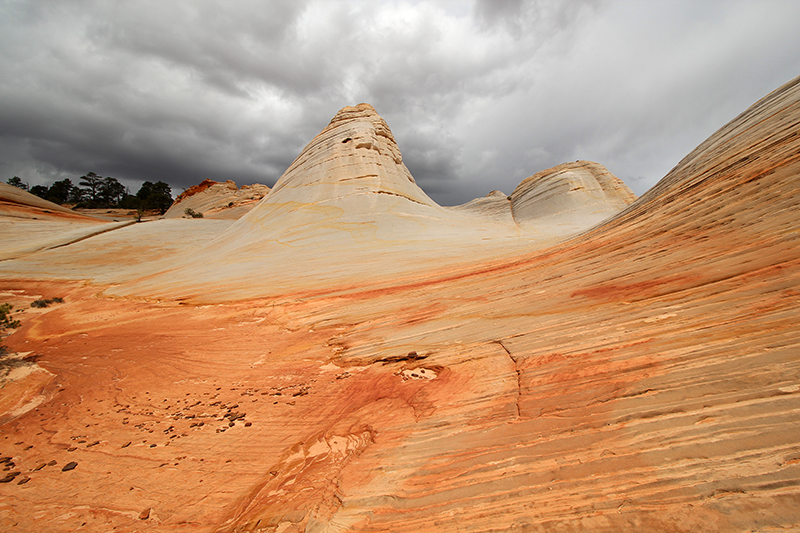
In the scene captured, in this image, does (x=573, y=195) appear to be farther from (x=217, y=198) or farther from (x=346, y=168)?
(x=217, y=198)

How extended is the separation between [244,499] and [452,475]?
55.8 inches

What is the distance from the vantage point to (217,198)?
44.1m

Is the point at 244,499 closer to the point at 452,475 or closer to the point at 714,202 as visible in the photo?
the point at 452,475

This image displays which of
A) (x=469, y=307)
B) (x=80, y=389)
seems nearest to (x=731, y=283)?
(x=469, y=307)

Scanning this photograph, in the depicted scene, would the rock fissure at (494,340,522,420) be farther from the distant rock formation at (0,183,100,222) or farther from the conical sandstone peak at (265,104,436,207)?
the distant rock formation at (0,183,100,222)

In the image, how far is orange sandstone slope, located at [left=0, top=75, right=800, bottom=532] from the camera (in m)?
1.53

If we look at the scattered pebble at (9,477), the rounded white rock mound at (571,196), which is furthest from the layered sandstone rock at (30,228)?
the rounded white rock mound at (571,196)

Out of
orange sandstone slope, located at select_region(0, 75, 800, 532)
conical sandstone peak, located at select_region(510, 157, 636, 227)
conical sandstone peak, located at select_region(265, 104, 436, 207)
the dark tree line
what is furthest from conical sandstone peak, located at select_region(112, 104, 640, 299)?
the dark tree line

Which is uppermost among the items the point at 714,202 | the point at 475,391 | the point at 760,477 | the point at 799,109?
the point at 799,109

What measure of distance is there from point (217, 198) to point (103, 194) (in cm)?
3303

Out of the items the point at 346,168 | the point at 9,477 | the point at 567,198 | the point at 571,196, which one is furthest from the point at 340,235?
the point at 571,196

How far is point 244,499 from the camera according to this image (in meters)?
2.07

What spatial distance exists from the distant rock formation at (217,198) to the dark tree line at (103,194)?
1057 cm

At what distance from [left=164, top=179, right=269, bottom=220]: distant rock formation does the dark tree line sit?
10572 millimetres
